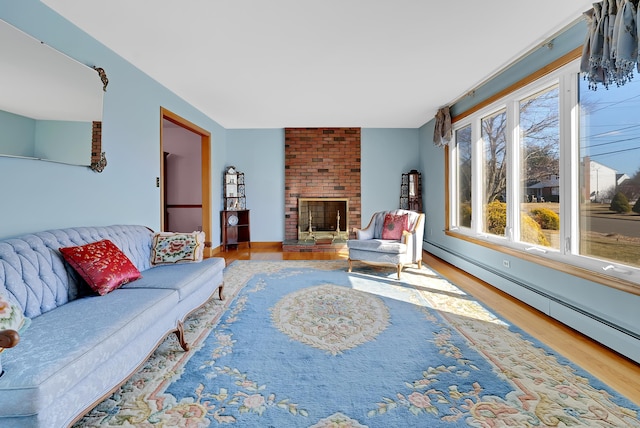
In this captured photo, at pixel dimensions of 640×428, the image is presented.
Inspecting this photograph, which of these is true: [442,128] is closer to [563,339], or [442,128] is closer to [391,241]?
[391,241]

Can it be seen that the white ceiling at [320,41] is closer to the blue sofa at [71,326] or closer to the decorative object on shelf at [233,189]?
the blue sofa at [71,326]

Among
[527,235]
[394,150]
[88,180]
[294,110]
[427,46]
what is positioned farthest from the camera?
[394,150]

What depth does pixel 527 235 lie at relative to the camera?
3.09 metres

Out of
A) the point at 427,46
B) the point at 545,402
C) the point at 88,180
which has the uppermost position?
the point at 427,46

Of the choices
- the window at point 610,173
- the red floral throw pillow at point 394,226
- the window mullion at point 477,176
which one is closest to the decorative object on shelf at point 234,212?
the red floral throw pillow at point 394,226

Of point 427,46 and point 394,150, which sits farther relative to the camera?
point 394,150

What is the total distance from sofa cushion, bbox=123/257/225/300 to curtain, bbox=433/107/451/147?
3.88 meters

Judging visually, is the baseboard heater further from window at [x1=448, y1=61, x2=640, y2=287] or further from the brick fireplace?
the brick fireplace

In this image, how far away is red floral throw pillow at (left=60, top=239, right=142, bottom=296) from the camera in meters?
1.85

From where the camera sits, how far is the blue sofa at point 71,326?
3.40 feet

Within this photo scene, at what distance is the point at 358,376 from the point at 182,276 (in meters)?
1.51

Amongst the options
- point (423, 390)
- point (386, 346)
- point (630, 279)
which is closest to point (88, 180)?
point (386, 346)

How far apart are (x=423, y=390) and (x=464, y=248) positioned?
3.01 m

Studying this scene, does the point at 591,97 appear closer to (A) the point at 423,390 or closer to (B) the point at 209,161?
(A) the point at 423,390
